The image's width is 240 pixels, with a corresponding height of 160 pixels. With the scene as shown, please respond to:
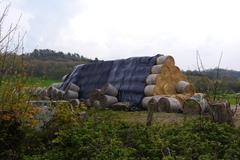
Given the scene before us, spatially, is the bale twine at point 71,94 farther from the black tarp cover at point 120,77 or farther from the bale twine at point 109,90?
the bale twine at point 109,90

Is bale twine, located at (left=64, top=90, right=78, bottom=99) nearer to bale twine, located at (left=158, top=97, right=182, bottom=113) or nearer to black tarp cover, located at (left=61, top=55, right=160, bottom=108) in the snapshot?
black tarp cover, located at (left=61, top=55, right=160, bottom=108)

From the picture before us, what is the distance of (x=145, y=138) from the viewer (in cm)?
788

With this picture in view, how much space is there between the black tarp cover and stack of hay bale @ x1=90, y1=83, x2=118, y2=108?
443mm

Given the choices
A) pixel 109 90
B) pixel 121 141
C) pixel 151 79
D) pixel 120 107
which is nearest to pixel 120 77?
pixel 109 90

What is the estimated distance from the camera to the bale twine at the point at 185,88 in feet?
53.3

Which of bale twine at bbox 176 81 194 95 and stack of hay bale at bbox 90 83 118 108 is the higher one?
bale twine at bbox 176 81 194 95

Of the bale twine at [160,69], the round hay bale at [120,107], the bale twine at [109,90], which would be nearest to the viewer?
the round hay bale at [120,107]

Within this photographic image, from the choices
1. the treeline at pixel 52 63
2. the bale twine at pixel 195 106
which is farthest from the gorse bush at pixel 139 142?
the bale twine at pixel 195 106

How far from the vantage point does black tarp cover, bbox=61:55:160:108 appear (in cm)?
1656

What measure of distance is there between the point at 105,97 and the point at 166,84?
2149 mm

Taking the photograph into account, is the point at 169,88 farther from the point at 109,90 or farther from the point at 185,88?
the point at 109,90

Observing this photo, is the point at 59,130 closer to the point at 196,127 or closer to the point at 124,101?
the point at 196,127

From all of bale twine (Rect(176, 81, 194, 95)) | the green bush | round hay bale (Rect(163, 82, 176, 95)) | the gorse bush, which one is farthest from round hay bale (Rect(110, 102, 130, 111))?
the gorse bush

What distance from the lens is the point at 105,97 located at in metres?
15.7
